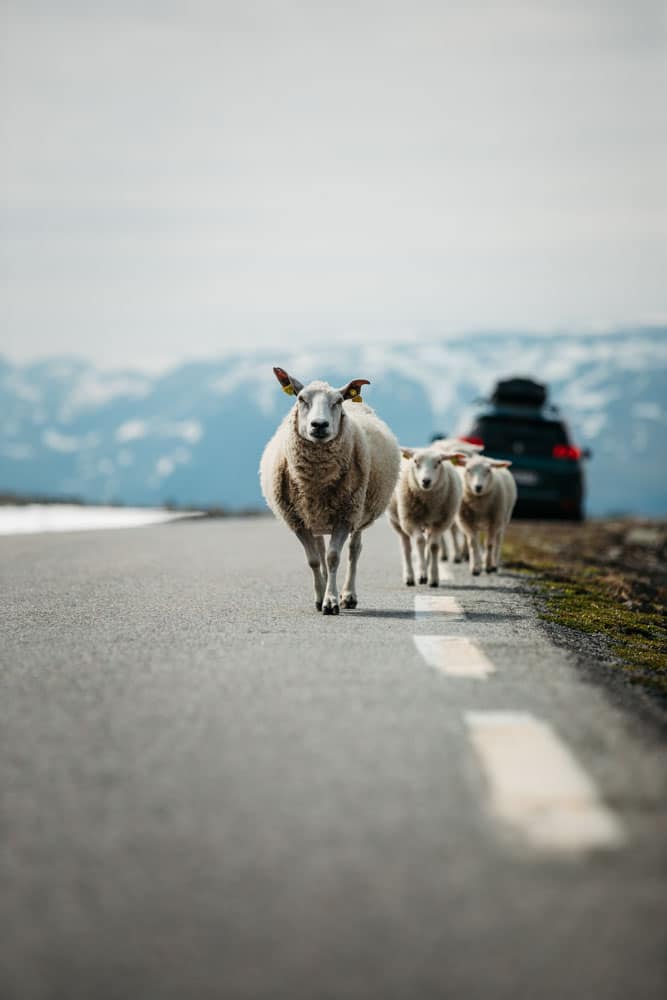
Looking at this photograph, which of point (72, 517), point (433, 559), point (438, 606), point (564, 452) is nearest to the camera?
point (438, 606)

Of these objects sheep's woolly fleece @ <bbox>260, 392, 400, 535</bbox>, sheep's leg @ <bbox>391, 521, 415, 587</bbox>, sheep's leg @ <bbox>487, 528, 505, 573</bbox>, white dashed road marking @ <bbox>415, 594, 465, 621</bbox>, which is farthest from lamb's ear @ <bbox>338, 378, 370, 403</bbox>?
sheep's leg @ <bbox>487, 528, 505, 573</bbox>

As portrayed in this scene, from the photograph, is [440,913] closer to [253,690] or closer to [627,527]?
[253,690]

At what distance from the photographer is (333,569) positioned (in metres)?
9.78

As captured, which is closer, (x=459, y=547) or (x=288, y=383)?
(x=288, y=383)

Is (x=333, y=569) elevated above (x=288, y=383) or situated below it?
below

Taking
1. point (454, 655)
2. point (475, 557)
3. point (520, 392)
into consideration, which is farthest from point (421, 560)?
point (520, 392)

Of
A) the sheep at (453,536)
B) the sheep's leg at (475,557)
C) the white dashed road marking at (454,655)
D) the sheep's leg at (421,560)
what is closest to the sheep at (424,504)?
the sheep's leg at (421,560)

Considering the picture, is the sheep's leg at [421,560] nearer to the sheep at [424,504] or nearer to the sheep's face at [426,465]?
the sheep at [424,504]

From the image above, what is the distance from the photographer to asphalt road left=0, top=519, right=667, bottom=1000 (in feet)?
9.17

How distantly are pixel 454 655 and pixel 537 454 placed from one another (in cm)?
1399

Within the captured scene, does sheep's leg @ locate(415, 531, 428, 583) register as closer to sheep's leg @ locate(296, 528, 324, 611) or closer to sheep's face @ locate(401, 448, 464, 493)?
sheep's face @ locate(401, 448, 464, 493)

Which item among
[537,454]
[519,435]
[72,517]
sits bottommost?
[72,517]

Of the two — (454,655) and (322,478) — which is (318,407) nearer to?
(322,478)

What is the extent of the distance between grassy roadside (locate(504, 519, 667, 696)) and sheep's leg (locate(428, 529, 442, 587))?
93cm
